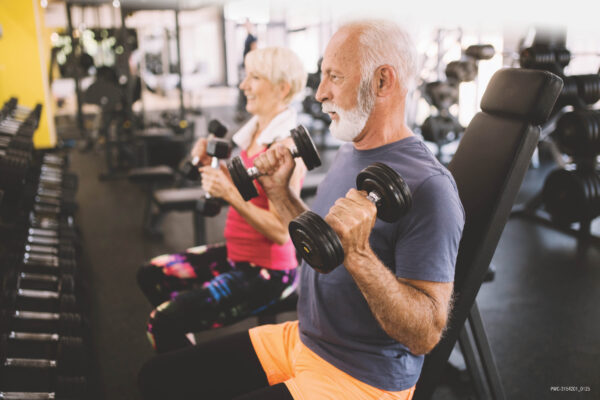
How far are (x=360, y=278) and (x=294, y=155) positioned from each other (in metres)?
0.51

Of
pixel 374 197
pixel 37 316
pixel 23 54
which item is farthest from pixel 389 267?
pixel 23 54

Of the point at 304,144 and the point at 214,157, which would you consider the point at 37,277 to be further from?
the point at 304,144

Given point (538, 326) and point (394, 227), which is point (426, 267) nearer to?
point (394, 227)

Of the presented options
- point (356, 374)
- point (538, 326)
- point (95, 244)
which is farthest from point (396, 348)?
point (95, 244)

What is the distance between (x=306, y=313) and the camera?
3.98 ft

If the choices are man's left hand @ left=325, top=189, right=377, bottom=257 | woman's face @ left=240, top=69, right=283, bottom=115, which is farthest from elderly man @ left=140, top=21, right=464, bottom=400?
woman's face @ left=240, top=69, right=283, bottom=115

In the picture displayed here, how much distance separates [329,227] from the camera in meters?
0.81

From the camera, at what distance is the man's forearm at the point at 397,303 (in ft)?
2.97

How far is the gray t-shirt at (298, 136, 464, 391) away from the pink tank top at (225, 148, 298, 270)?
0.44 m

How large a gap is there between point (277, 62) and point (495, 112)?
0.80 m

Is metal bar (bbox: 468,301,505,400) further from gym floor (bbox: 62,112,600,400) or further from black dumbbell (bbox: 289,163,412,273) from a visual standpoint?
black dumbbell (bbox: 289,163,412,273)

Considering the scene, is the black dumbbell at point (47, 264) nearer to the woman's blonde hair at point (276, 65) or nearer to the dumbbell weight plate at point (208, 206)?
the dumbbell weight plate at point (208, 206)

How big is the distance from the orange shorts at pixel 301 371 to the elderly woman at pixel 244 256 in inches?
11.3

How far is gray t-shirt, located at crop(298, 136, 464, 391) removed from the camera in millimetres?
972
